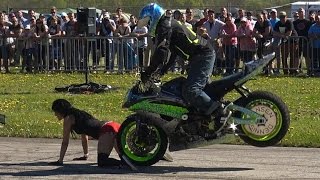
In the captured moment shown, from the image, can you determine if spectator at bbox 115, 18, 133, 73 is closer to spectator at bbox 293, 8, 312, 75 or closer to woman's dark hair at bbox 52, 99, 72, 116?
spectator at bbox 293, 8, 312, 75

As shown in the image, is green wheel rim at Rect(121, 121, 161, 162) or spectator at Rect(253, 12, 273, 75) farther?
spectator at Rect(253, 12, 273, 75)

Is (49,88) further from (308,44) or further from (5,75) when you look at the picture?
(308,44)

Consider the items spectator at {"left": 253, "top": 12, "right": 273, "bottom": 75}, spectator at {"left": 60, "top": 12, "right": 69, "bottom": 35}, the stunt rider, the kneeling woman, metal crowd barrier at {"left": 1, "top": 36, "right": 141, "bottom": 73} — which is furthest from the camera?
spectator at {"left": 60, "top": 12, "right": 69, "bottom": 35}

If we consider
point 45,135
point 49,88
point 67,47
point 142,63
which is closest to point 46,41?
point 67,47

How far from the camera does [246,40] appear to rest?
23422mm

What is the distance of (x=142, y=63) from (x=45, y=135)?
10.7m

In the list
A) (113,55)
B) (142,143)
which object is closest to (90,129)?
(142,143)

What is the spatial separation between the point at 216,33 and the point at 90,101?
270 inches

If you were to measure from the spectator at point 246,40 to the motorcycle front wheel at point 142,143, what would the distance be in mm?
12999

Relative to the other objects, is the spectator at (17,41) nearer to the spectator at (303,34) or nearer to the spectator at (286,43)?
the spectator at (286,43)

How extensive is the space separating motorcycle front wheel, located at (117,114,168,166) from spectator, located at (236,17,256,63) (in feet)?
42.6

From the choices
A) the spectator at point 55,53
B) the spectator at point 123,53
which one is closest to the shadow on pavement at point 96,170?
the spectator at point 123,53

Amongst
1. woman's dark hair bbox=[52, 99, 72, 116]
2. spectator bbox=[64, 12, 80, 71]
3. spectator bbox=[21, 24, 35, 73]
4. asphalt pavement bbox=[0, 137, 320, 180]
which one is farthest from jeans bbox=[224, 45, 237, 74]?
woman's dark hair bbox=[52, 99, 72, 116]

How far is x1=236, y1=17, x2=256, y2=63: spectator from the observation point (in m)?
23.4
